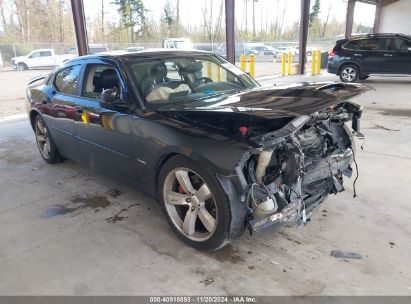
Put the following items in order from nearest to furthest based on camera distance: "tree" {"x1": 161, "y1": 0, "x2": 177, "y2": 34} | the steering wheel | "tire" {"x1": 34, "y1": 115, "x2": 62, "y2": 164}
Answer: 1. the steering wheel
2. "tire" {"x1": 34, "y1": 115, "x2": 62, "y2": 164}
3. "tree" {"x1": 161, "y1": 0, "x2": 177, "y2": 34}

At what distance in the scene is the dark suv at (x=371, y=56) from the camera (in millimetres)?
12039

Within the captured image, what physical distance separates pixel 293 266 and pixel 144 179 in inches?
56.1

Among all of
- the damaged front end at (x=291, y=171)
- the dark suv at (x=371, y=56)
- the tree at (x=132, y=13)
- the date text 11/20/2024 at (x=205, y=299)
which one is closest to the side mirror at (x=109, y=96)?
the damaged front end at (x=291, y=171)

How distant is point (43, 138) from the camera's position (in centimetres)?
488

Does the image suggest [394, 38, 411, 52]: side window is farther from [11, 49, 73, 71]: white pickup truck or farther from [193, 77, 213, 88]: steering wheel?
[11, 49, 73, 71]: white pickup truck

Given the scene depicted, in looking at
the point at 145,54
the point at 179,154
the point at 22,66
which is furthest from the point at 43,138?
the point at 22,66

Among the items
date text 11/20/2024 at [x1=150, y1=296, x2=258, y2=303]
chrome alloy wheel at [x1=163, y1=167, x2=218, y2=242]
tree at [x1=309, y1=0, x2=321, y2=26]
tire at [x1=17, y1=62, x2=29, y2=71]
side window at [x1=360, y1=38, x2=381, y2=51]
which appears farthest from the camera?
tree at [x1=309, y1=0, x2=321, y2=26]

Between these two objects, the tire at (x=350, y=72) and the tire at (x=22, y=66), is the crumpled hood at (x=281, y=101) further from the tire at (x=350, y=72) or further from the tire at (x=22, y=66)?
the tire at (x=22, y=66)

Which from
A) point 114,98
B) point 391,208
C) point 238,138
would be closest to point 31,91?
point 114,98

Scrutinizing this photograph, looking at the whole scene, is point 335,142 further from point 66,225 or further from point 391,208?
point 66,225

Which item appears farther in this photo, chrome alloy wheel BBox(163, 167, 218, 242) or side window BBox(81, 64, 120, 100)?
side window BBox(81, 64, 120, 100)

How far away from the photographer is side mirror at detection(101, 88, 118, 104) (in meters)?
3.03

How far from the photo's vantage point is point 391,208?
3340 mm

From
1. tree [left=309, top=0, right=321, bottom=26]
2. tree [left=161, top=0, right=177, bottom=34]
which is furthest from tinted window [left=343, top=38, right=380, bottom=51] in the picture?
tree [left=309, top=0, right=321, bottom=26]
